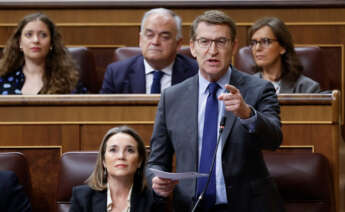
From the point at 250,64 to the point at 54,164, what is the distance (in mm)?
695

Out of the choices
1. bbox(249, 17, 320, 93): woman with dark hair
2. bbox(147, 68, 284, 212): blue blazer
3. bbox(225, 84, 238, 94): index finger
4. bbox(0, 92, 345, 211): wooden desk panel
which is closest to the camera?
bbox(225, 84, 238, 94): index finger

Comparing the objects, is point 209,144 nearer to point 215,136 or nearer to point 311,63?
point 215,136

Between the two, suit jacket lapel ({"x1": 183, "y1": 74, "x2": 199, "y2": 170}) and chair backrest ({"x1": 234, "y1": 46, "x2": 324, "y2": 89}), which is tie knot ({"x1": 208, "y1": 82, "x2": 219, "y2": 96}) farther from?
chair backrest ({"x1": 234, "y1": 46, "x2": 324, "y2": 89})

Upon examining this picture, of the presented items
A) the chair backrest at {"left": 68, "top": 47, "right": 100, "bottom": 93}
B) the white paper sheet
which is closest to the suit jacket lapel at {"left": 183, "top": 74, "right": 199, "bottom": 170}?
the white paper sheet

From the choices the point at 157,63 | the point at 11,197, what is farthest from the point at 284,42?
the point at 11,197

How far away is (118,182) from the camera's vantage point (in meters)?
1.07

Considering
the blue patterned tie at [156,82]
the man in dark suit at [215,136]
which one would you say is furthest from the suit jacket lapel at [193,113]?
the blue patterned tie at [156,82]

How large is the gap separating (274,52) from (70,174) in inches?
29.4

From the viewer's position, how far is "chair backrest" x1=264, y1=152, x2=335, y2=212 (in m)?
1.12

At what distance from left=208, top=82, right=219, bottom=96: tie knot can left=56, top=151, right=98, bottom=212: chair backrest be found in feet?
0.87

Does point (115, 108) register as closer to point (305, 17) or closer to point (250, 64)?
point (250, 64)

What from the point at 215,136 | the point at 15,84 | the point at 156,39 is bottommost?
the point at 215,136

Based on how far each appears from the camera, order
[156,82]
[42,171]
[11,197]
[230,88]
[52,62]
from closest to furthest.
A: [230,88]
[11,197]
[42,171]
[156,82]
[52,62]

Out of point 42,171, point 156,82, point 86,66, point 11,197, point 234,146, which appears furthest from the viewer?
point 86,66
